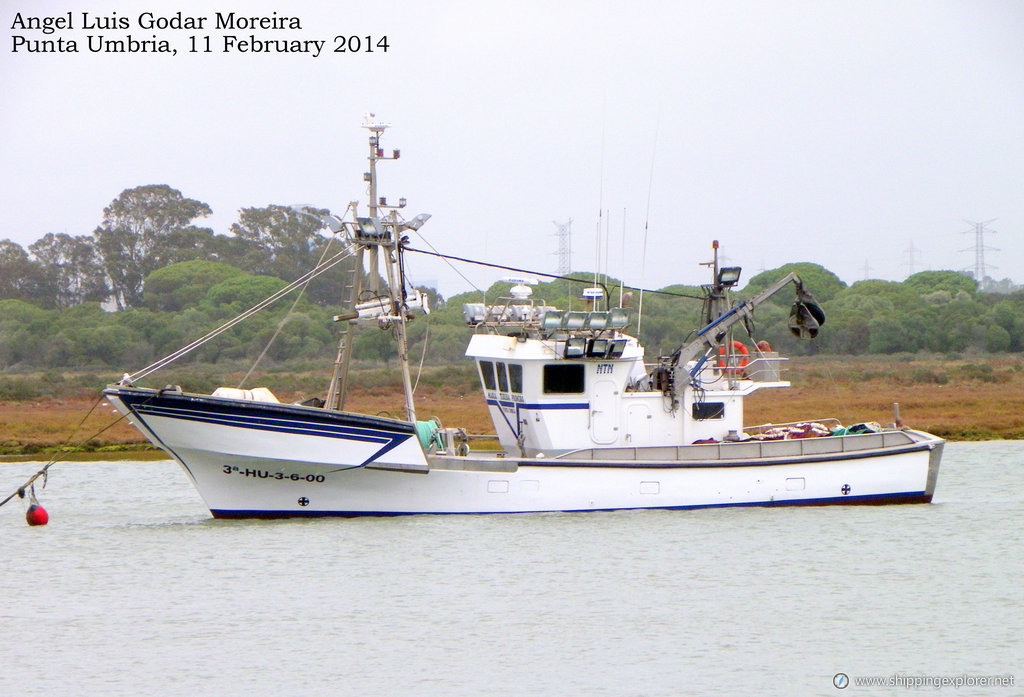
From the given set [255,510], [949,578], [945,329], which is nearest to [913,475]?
[949,578]

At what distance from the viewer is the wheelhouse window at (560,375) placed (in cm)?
2228

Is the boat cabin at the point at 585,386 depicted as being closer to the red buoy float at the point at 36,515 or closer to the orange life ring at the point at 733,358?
the orange life ring at the point at 733,358

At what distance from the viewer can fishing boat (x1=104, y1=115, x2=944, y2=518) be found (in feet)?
67.6

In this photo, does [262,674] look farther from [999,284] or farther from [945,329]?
[999,284]

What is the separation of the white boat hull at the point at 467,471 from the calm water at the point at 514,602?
1.01 ft

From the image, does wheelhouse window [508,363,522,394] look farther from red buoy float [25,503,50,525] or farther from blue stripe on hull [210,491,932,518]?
red buoy float [25,503,50,525]

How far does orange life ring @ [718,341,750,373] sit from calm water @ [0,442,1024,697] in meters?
2.62

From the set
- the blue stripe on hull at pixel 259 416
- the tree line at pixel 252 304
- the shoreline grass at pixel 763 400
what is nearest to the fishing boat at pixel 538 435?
the blue stripe on hull at pixel 259 416

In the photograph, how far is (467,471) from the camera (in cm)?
2130

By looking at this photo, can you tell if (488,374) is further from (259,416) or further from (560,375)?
(259,416)

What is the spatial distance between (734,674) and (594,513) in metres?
7.34

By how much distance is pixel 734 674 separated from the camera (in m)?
14.5

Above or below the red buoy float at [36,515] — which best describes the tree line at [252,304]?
above

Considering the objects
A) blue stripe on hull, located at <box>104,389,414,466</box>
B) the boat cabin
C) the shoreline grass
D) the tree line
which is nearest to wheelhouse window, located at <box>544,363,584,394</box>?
the boat cabin
